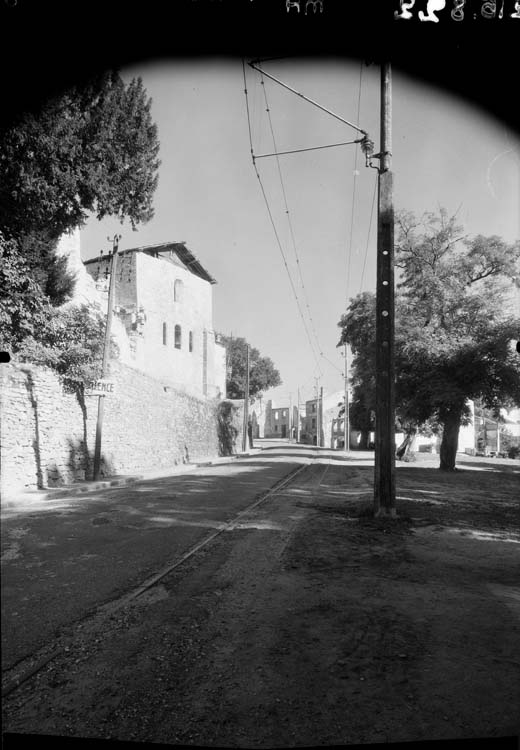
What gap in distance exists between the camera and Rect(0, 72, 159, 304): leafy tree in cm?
168

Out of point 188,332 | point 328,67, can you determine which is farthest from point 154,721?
point 328,67

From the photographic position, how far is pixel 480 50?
2049 mm

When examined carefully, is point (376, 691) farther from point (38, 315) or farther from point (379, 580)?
point (38, 315)

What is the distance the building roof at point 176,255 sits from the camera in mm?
2084

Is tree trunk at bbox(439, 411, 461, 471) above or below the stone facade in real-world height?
below

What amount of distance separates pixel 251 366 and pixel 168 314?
52 cm

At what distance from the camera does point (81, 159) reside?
71.7 inches

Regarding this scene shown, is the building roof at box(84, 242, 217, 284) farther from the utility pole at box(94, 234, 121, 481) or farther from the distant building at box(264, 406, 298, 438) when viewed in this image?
the distant building at box(264, 406, 298, 438)

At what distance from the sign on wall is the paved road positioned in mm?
625

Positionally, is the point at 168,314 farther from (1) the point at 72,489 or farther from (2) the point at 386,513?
(2) the point at 386,513

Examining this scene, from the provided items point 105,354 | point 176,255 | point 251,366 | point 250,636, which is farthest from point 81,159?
point 250,636

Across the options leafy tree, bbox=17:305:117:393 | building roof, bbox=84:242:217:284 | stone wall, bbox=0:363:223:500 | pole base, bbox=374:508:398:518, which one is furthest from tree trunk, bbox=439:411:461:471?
building roof, bbox=84:242:217:284

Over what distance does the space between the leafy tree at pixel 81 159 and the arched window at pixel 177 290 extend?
0.43 metres

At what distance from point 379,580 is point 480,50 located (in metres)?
4.04
